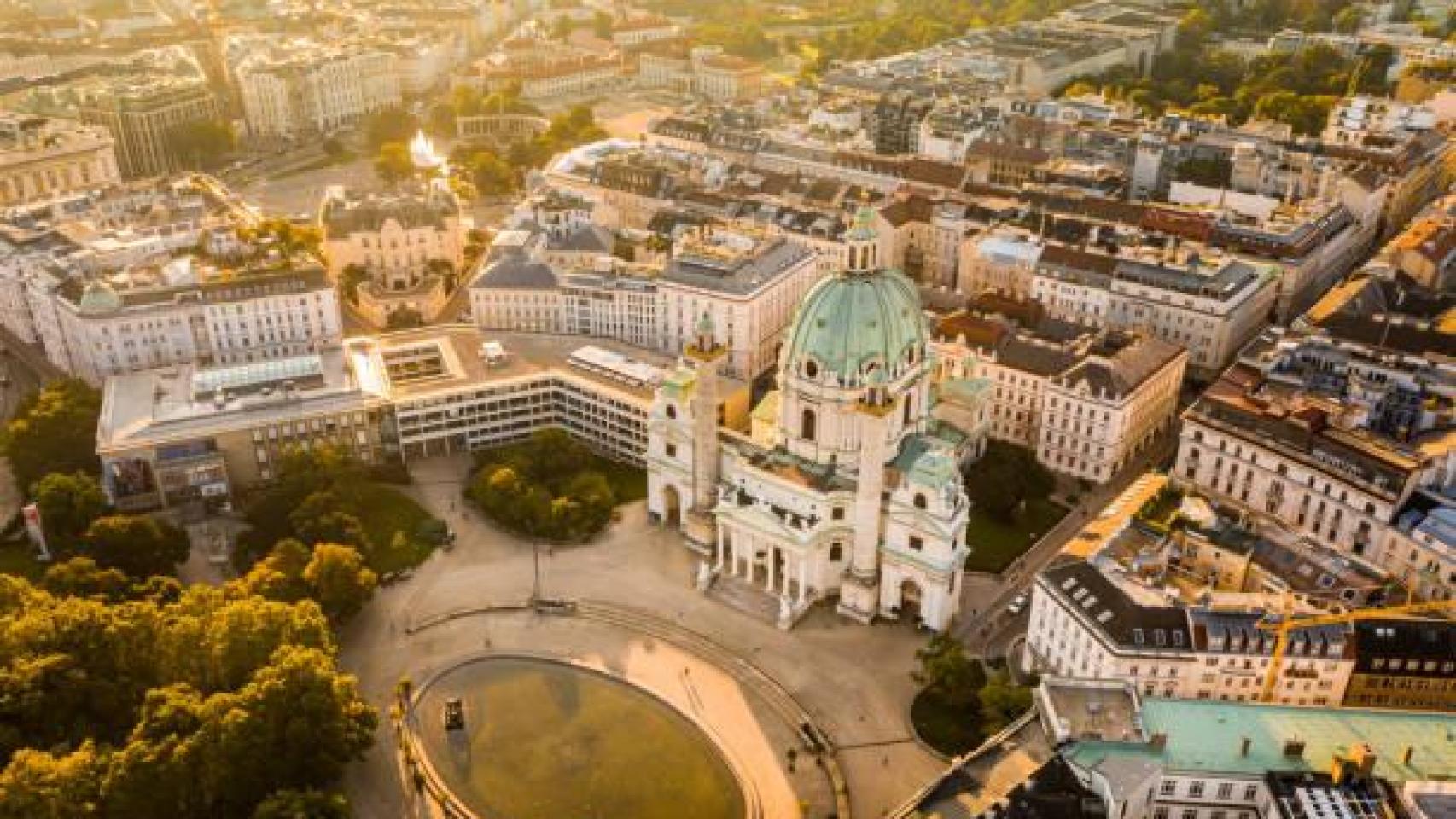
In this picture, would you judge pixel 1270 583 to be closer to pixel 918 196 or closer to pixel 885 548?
pixel 885 548

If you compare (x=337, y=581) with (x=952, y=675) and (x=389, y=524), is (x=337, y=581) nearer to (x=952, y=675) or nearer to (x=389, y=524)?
(x=389, y=524)

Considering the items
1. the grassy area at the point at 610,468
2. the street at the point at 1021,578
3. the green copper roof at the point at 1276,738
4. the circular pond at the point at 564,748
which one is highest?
the green copper roof at the point at 1276,738

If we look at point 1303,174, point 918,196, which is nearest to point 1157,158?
point 1303,174

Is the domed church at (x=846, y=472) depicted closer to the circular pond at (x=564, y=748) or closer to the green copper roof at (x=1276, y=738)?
the circular pond at (x=564, y=748)

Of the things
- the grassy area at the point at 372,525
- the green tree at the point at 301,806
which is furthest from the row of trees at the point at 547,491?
the green tree at the point at 301,806

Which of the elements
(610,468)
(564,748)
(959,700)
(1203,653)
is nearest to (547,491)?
(610,468)
